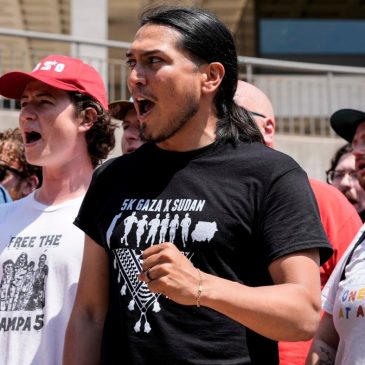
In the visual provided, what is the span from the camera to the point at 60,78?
149 inches

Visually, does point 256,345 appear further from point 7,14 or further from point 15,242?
point 7,14

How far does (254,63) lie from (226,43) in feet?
27.6

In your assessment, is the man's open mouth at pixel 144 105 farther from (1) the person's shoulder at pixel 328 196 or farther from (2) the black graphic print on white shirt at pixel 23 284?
(1) the person's shoulder at pixel 328 196

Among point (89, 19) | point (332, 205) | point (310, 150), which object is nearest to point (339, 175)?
point (332, 205)

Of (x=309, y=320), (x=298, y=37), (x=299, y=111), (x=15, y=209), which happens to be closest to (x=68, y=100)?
(x=15, y=209)

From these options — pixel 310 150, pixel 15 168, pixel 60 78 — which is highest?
pixel 60 78

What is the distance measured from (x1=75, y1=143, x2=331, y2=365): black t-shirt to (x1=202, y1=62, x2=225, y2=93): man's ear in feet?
0.61

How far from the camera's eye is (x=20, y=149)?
5.04m

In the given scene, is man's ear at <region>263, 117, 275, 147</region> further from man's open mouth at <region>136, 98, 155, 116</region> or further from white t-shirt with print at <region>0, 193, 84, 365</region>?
man's open mouth at <region>136, 98, 155, 116</region>

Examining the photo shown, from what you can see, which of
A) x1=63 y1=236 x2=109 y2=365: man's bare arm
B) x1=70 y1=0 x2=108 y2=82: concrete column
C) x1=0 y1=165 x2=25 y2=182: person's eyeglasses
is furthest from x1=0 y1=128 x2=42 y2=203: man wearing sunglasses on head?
x1=70 y1=0 x2=108 y2=82: concrete column

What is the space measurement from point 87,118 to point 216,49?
1.12m

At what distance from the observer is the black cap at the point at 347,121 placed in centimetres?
420

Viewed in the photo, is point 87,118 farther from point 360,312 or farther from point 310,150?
point 310,150

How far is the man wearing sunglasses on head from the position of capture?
16.5 feet
